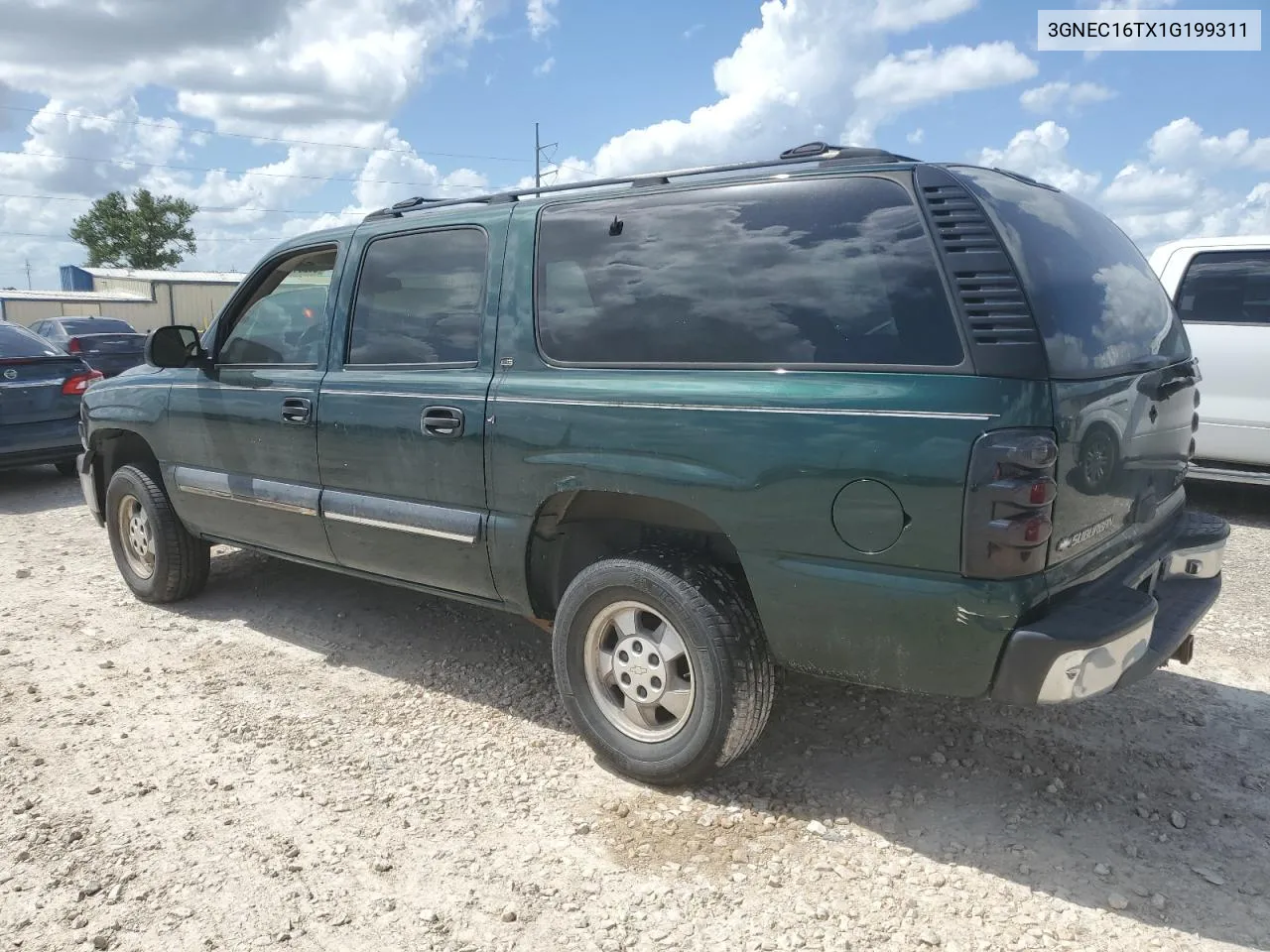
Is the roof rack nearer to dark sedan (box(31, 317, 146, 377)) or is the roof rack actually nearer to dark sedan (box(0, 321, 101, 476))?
dark sedan (box(0, 321, 101, 476))

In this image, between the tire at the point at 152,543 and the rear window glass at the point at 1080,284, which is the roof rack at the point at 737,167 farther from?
the tire at the point at 152,543

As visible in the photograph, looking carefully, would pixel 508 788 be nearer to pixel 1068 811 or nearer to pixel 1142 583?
pixel 1068 811

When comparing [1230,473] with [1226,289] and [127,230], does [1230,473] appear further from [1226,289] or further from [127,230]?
[127,230]

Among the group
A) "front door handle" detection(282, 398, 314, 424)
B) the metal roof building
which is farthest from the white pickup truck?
the metal roof building

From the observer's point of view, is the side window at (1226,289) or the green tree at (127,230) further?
the green tree at (127,230)

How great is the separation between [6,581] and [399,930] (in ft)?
15.1

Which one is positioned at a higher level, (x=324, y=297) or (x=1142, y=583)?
(x=324, y=297)

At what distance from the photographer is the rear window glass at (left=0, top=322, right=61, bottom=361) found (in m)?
8.83

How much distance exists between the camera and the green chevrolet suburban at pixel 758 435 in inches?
99.2

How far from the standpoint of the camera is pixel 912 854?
284cm

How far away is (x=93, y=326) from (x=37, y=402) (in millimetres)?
12418

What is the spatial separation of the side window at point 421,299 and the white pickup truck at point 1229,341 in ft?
18.0

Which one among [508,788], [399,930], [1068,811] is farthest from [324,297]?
[1068,811]

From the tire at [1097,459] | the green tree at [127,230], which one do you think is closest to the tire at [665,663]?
the tire at [1097,459]
